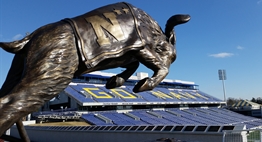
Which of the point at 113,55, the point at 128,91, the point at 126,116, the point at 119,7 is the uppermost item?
the point at 119,7

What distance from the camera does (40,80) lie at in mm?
1888

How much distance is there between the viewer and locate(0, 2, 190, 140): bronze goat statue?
1.86 meters

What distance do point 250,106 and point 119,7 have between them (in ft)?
138

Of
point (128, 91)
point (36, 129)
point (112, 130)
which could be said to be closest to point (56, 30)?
point (112, 130)

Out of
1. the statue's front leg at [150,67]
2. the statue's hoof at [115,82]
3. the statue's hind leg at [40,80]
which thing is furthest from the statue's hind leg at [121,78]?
the statue's hind leg at [40,80]

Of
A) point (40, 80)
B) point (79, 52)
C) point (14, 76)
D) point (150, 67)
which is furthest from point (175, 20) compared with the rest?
point (14, 76)

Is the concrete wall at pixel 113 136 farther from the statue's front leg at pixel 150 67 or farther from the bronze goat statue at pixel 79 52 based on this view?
the bronze goat statue at pixel 79 52

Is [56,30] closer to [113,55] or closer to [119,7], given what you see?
[113,55]

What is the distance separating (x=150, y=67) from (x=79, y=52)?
0.79 meters

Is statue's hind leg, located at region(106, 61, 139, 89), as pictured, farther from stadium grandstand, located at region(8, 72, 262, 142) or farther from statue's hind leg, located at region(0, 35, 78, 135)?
stadium grandstand, located at region(8, 72, 262, 142)

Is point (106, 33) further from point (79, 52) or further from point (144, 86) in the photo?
point (144, 86)

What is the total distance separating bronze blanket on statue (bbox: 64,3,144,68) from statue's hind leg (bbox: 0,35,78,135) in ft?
0.40

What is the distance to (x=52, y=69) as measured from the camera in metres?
1.96

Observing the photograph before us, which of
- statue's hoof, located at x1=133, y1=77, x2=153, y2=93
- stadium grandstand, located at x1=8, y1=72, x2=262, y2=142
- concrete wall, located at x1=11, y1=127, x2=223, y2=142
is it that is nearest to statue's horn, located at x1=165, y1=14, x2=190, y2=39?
statue's hoof, located at x1=133, y1=77, x2=153, y2=93
